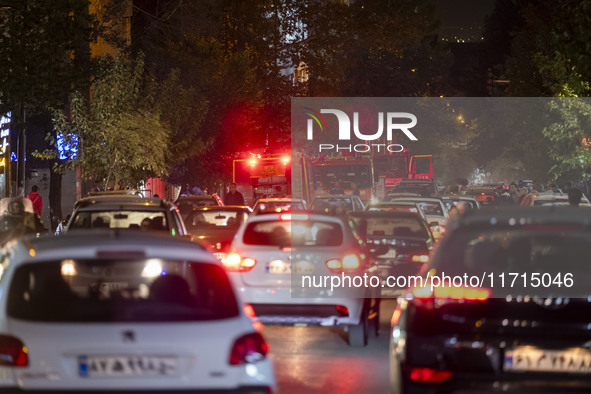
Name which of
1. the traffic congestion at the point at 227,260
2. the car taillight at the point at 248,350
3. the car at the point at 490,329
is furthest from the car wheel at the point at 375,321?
the car taillight at the point at 248,350

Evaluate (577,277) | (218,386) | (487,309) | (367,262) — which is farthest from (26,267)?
(367,262)

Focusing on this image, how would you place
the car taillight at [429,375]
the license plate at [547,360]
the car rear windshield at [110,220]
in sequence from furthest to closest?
the car rear windshield at [110,220]
the car taillight at [429,375]
the license plate at [547,360]

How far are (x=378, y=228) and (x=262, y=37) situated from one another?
124ft

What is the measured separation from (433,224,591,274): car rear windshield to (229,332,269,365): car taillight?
162cm

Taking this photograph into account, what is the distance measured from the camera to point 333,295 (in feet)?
39.5

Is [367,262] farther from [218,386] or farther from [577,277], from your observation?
[218,386]

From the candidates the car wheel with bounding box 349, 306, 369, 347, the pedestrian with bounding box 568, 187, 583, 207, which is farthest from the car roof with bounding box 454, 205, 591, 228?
the pedestrian with bounding box 568, 187, 583, 207

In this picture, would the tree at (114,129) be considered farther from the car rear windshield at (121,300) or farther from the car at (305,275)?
the car rear windshield at (121,300)

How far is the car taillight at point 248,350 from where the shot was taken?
5.85m

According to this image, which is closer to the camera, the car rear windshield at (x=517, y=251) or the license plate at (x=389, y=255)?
the car rear windshield at (x=517, y=251)

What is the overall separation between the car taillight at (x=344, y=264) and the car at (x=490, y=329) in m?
4.85

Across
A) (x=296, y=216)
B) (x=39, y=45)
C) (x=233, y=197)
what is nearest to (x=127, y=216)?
(x=296, y=216)

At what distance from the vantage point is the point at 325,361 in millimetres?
11375

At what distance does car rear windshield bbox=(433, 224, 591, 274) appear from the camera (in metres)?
7.19
